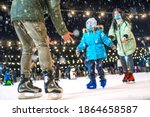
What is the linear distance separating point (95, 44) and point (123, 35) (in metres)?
0.37

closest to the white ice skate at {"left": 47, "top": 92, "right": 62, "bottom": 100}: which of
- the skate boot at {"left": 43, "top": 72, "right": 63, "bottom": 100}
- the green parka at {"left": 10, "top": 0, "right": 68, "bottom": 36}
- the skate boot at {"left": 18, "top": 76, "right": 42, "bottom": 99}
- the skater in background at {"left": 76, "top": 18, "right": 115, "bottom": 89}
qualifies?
the skate boot at {"left": 43, "top": 72, "right": 63, "bottom": 100}

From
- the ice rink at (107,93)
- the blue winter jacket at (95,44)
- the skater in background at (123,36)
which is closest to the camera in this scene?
the ice rink at (107,93)

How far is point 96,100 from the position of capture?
143 cm

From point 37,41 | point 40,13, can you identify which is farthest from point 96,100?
point 40,13

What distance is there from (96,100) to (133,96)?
0.19 metres

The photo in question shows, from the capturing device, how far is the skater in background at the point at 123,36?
2541mm

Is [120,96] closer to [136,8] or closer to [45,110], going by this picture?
[45,110]

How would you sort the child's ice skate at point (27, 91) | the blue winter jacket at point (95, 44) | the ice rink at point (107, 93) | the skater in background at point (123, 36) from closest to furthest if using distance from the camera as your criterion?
the ice rink at point (107, 93) → the child's ice skate at point (27, 91) → the blue winter jacket at point (95, 44) → the skater in background at point (123, 36)

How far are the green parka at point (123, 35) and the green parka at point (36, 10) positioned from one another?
1016mm

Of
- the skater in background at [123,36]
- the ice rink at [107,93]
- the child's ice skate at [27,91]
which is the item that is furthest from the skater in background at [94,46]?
the child's ice skate at [27,91]

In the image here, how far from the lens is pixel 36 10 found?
1574mm

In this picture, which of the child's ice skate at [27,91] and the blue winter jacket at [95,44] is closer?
the child's ice skate at [27,91]

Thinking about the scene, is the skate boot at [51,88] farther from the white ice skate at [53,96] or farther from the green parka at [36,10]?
the green parka at [36,10]

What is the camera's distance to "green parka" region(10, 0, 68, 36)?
156 centimetres
